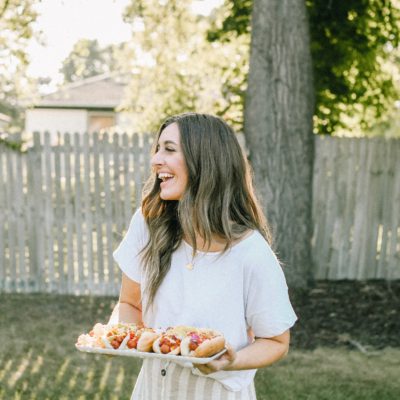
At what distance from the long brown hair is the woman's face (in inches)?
0.8

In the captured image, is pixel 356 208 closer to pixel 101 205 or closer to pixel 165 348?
pixel 101 205

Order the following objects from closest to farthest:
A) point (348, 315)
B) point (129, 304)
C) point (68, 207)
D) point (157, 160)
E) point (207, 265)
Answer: point (207, 265) < point (157, 160) < point (129, 304) < point (348, 315) < point (68, 207)

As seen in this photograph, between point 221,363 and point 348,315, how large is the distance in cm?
535

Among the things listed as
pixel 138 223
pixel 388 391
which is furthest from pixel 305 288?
pixel 138 223

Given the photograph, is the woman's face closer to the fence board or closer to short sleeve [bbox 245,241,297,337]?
short sleeve [bbox 245,241,297,337]

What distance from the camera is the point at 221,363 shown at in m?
2.03

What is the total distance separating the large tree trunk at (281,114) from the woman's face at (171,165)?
5.25 meters

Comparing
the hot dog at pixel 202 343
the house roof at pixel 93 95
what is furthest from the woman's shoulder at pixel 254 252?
the house roof at pixel 93 95

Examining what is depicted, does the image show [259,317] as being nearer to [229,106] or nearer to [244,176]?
[244,176]

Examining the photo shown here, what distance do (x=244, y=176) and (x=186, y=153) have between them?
9.5 inches

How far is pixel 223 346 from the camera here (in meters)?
2.01

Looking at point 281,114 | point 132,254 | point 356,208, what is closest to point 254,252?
point 132,254

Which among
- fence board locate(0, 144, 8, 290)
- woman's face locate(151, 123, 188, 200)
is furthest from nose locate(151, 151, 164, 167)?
fence board locate(0, 144, 8, 290)

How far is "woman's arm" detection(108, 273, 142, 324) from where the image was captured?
8.01 feet
